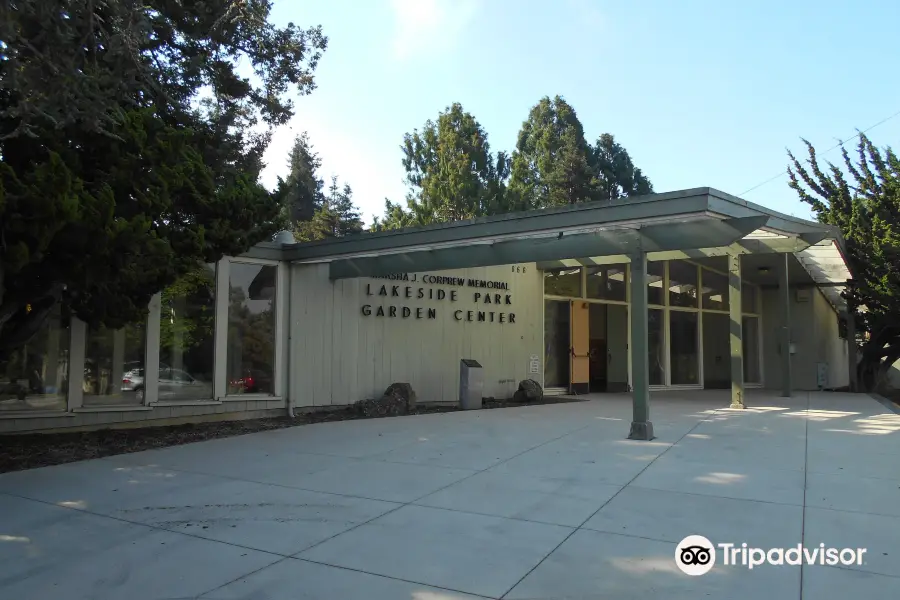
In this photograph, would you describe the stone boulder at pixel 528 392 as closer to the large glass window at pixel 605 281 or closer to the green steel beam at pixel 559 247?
the large glass window at pixel 605 281

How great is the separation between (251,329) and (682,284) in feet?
35.3

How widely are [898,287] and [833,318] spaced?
21.8 ft

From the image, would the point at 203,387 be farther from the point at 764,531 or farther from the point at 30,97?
the point at 764,531

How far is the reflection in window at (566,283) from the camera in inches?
603

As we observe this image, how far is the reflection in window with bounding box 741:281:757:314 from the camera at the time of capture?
675 inches

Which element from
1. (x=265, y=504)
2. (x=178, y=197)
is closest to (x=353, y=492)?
(x=265, y=504)

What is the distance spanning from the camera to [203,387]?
32.3 ft

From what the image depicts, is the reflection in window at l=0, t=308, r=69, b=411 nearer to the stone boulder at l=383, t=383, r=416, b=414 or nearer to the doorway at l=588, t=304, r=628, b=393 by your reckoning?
the stone boulder at l=383, t=383, r=416, b=414

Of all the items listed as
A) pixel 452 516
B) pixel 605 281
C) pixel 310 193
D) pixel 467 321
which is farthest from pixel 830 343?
pixel 310 193

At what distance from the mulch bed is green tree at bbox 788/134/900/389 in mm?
13357

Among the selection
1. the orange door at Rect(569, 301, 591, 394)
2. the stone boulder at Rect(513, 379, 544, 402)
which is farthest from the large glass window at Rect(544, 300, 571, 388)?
the stone boulder at Rect(513, 379, 544, 402)

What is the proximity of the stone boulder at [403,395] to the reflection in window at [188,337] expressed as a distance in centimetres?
308

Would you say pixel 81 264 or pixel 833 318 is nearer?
pixel 81 264

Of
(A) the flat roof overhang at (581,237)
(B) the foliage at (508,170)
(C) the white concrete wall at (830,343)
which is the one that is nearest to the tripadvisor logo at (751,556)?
(A) the flat roof overhang at (581,237)
